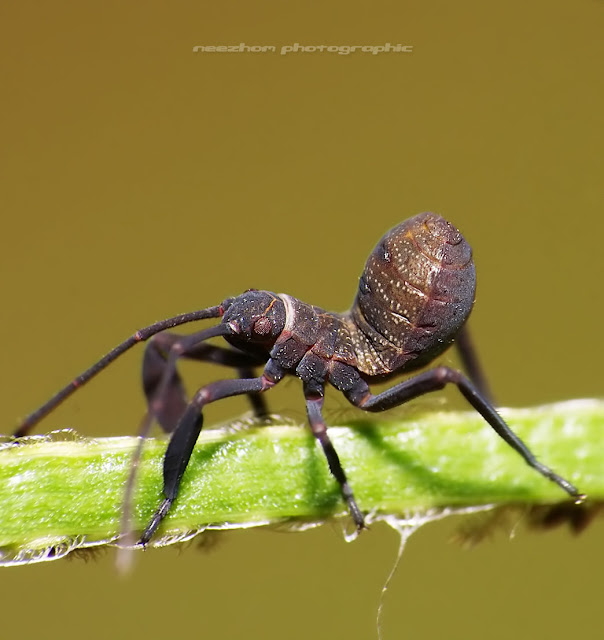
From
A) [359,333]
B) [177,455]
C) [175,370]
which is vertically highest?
[359,333]

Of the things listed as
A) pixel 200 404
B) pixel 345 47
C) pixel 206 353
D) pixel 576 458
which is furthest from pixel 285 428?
pixel 345 47

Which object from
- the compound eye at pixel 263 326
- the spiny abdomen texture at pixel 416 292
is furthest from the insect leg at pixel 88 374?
the spiny abdomen texture at pixel 416 292

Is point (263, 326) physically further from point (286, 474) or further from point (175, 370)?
point (286, 474)

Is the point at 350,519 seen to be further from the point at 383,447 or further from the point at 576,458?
the point at 576,458

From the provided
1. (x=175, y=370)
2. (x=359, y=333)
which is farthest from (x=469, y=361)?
(x=175, y=370)

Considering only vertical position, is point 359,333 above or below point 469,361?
above

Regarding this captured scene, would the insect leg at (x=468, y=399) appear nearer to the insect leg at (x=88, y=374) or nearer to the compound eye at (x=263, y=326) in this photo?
the compound eye at (x=263, y=326)

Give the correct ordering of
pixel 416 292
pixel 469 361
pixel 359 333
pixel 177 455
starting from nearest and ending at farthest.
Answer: pixel 177 455, pixel 416 292, pixel 359 333, pixel 469 361
